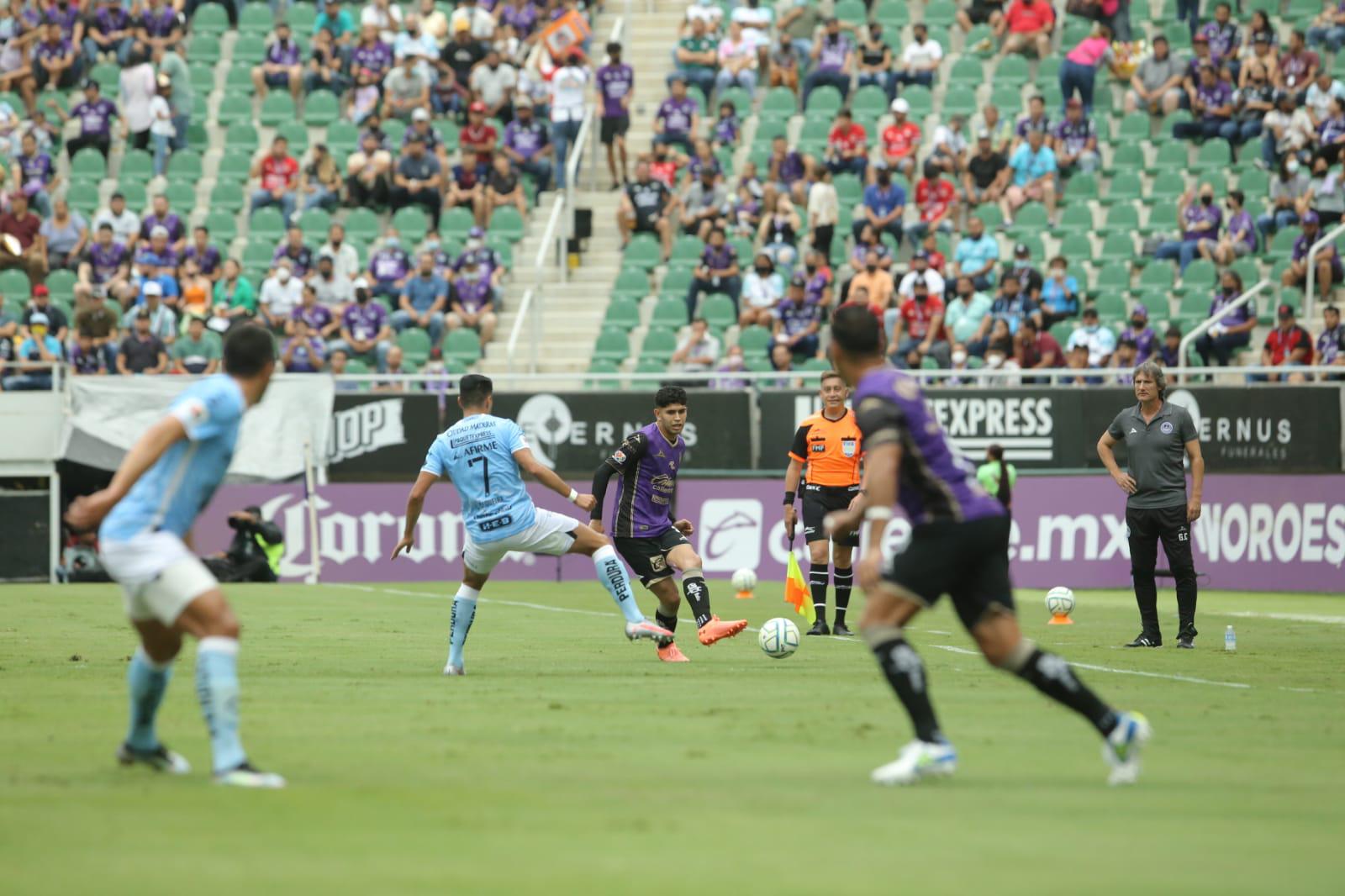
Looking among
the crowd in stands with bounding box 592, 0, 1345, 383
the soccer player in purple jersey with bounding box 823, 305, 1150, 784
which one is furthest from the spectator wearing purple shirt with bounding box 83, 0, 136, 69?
the soccer player in purple jersey with bounding box 823, 305, 1150, 784

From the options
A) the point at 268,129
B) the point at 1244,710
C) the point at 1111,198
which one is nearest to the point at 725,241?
the point at 1111,198

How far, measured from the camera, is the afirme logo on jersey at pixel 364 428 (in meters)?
28.0

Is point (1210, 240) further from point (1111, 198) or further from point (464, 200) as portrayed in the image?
point (464, 200)

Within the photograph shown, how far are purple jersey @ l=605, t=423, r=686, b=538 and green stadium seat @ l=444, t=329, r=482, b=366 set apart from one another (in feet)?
48.9

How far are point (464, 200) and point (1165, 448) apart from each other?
1878cm

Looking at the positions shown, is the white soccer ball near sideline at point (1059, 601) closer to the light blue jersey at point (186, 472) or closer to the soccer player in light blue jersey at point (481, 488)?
the soccer player in light blue jersey at point (481, 488)

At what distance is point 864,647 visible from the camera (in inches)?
632

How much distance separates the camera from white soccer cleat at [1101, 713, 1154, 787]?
8.17 metres

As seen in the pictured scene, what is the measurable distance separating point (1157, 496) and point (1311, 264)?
12795mm

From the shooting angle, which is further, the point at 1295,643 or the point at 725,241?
the point at 725,241

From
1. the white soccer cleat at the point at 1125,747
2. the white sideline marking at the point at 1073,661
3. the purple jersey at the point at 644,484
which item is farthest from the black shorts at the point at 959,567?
the purple jersey at the point at 644,484

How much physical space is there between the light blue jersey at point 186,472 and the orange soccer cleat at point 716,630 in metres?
7.12

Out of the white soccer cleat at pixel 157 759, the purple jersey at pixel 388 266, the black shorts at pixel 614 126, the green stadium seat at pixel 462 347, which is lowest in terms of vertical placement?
the white soccer cleat at pixel 157 759

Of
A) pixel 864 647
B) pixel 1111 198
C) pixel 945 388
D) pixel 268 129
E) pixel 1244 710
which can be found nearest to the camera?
pixel 1244 710
